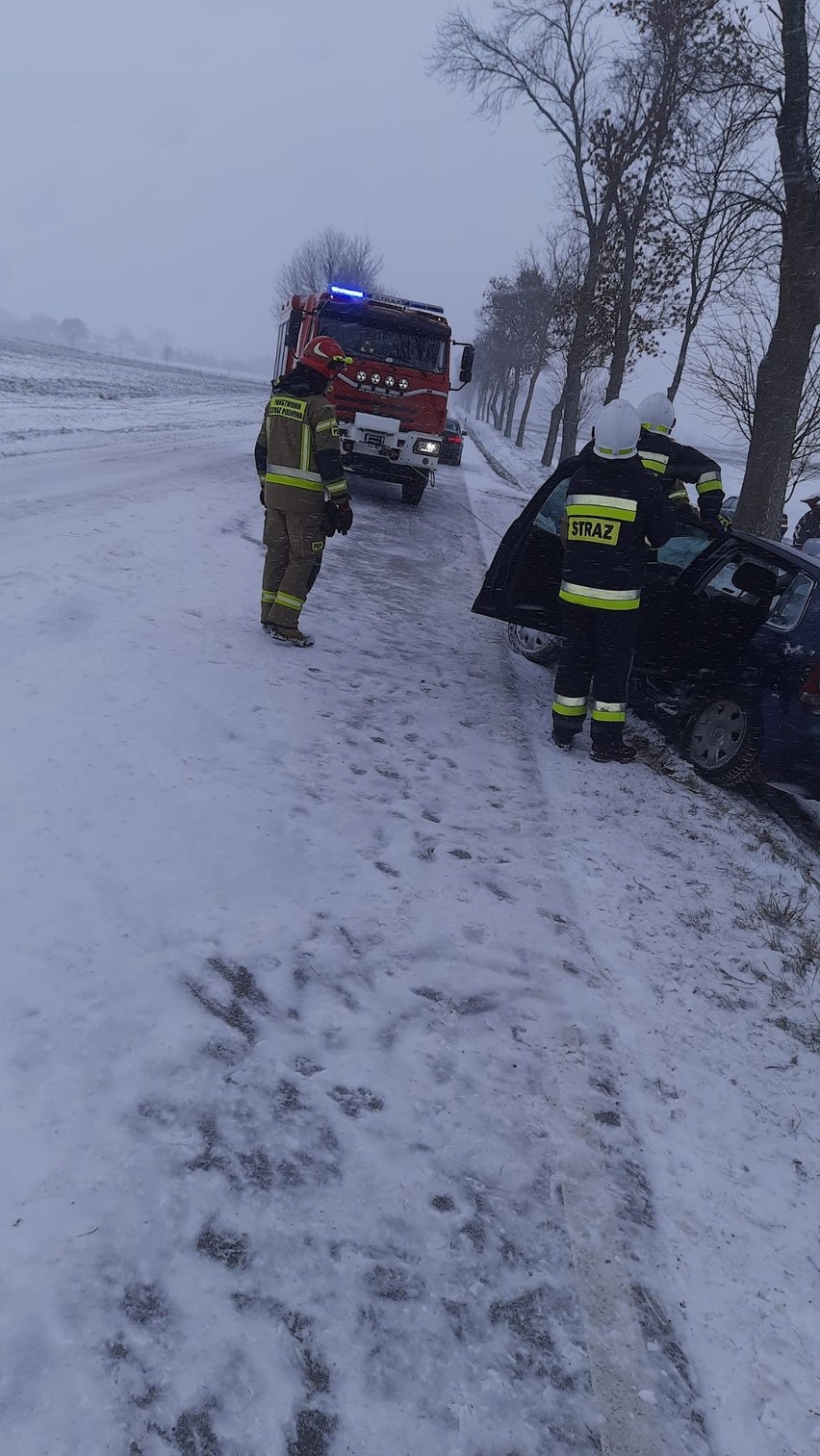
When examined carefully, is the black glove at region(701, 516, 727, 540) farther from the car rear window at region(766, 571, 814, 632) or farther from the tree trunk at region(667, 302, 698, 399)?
the tree trunk at region(667, 302, 698, 399)

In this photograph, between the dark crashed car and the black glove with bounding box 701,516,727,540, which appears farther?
the black glove with bounding box 701,516,727,540

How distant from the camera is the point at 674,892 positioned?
3680 mm

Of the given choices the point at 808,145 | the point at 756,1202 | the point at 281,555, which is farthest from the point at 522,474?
the point at 756,1202

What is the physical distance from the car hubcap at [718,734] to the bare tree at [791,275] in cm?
449

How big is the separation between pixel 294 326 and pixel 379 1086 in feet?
41.5

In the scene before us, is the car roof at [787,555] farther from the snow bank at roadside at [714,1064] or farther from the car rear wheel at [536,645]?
the car rear wheel at [536,645]

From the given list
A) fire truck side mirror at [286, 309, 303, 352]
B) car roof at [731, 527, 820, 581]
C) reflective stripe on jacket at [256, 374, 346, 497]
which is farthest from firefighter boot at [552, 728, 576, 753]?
fire truck side mirror at [286, 309, 303, 352]

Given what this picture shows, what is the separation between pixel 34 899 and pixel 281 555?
339cm

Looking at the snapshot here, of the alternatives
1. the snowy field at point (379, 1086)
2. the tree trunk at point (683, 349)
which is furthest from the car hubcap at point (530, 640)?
the tree trunk at point (683, 349)

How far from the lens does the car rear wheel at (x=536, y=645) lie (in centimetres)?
661

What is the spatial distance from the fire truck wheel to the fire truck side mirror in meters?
2.61

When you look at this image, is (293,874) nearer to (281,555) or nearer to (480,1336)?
(480,1336)

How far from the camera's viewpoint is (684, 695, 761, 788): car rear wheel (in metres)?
4.62

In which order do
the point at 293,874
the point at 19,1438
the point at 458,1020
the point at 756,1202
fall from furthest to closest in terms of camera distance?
the point at 293,874 → the point at 458,1020 → the point at 756,1202 → the point at 19,1438
